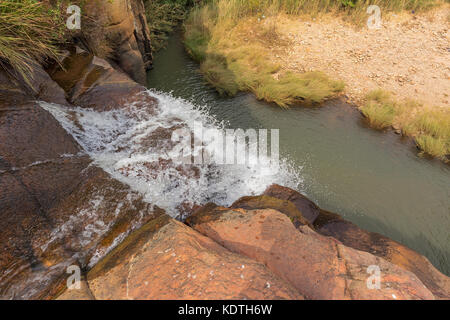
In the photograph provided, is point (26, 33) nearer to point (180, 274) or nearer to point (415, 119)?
point (180, 274)

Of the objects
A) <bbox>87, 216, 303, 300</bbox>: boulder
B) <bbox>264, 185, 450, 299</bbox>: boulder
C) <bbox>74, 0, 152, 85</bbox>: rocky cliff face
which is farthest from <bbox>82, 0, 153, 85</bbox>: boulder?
<bbox>87, 216, 303, 300</bbox>: boulder

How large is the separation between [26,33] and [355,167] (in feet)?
17.0

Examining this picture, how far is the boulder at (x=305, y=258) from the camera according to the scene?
1.49 meters

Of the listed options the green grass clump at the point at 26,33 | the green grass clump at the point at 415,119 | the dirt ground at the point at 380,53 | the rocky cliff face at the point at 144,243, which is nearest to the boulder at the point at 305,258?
the rocky cliff face at the point at 144,243

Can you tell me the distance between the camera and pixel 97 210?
7.66ft

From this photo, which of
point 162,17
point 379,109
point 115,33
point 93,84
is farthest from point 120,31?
point 379,109

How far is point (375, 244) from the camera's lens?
7.91 ft

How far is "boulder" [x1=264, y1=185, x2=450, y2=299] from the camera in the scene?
83.6 inches

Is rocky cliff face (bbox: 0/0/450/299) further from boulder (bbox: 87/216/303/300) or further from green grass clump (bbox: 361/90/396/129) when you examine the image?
green grass clump (bbox: 361/90/396/129)

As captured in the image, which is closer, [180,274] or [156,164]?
[180,274]

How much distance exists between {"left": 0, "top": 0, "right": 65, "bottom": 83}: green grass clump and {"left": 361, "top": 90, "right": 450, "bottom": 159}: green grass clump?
556 cm

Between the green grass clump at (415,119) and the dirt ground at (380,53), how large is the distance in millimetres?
332
